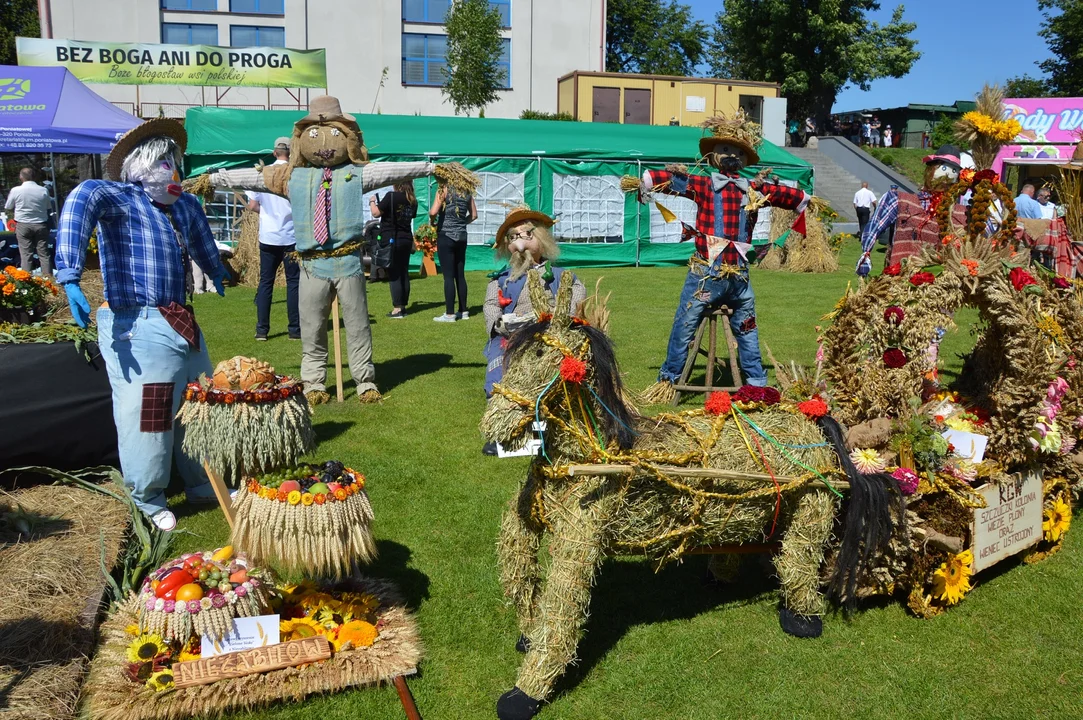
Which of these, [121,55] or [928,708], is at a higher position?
[121,55]

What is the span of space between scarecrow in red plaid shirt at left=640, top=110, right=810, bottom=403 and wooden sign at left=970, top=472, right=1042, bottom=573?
287cm

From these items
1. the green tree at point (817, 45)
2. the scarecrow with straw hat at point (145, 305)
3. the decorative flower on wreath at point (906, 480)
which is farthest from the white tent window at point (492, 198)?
the green tree at point (817, 45)

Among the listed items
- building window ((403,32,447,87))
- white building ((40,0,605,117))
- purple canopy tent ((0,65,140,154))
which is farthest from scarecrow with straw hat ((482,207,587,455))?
building window ((403,32,447,87))

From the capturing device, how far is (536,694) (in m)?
3.21

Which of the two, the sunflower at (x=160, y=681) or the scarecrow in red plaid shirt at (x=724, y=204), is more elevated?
the scarecrow in red plaid shirt at (x=724, y=204)

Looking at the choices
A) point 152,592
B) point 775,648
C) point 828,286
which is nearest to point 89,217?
point 152,592

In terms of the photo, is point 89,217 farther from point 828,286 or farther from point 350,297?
point 828,286

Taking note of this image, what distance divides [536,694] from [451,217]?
8725 mm

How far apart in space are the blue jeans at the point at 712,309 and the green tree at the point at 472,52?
23798 mm

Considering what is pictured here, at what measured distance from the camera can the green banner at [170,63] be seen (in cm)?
2297

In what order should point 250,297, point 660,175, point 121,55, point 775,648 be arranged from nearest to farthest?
point 775,648 → point 660,175 → point 250,297 → point 121,55

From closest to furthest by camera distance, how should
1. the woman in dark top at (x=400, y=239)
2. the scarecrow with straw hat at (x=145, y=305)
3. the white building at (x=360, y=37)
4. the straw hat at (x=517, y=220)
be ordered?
the scarecrow with straw hat at (x=145, y=305)
the straw hat at (x=517, y=220)
the woman in dark top at (x=400, y=239)
the white building at (x=360, y=37)

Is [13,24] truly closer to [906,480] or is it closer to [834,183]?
[834,183]

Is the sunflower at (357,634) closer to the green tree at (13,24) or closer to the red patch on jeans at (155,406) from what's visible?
the red patch on jeans at (155,406)
